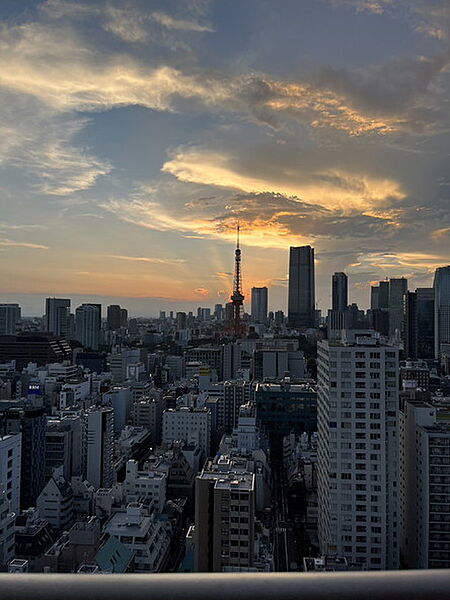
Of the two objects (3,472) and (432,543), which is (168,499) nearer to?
(3,472)

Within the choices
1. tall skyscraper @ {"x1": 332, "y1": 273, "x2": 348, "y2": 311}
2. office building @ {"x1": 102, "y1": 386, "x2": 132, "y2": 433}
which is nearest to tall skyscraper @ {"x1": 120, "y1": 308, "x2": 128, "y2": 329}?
tall skyscraper @ {"x1": 332, "y1": 273, "x2": 348, "y2": 311}

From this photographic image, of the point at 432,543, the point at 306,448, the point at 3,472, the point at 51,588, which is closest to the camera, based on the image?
the point at 51,588

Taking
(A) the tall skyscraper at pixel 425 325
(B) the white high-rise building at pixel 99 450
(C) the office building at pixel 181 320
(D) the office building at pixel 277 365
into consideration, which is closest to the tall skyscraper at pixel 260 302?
(C) the office building at pixel 181 320

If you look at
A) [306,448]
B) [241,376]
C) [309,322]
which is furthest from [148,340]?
[306,448]

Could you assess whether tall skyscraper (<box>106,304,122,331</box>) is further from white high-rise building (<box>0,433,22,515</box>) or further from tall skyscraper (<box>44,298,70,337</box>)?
white high-rise building (<box>0,433,22,515</box>)

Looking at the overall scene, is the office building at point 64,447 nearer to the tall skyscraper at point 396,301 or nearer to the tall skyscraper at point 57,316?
the tall skyscraper at point 57,316

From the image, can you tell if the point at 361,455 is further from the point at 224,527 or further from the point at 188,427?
the point at 188,427
